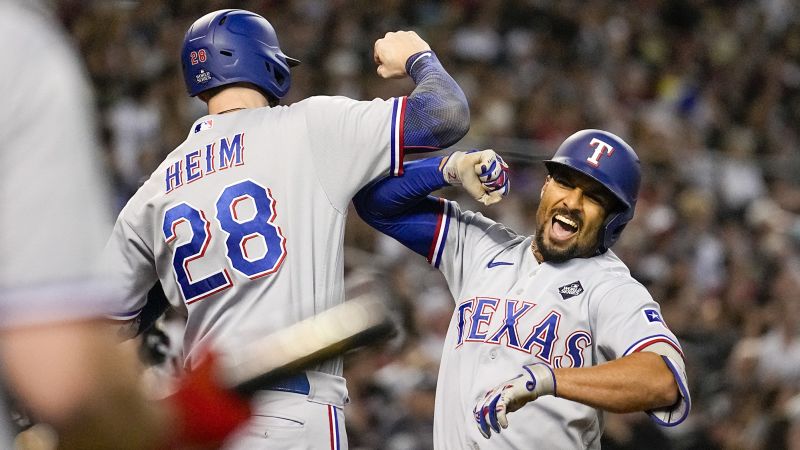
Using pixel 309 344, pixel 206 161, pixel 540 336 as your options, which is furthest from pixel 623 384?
pixel 309 344

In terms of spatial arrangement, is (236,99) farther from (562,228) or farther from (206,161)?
(562,228)

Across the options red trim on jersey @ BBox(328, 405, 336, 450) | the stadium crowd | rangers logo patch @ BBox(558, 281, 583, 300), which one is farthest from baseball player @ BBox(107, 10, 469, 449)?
the stadium crowd

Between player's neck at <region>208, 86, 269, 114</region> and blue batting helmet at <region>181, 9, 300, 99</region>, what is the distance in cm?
4

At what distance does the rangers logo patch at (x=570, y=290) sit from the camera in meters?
4.02

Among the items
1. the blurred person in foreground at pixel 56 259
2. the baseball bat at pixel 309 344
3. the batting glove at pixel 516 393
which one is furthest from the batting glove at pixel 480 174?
the blurred person in foreground at pixel 56 259

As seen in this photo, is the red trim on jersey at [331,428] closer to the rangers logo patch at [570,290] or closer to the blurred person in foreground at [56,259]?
the rangers logo patch at [570,290]

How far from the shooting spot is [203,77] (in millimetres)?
3844

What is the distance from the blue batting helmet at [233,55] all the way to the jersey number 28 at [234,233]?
43cm

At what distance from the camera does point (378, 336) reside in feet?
5.30

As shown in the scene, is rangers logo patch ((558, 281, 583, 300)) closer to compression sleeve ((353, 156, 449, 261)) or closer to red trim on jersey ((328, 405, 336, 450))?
compression sleeve ((353, 156, 449, 261))

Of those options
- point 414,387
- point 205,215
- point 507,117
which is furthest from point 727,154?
point 205,215

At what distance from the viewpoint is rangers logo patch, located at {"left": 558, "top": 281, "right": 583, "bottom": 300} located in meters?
4.02

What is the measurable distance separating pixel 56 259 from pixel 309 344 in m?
0.48

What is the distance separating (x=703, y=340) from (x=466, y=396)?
5.54 m
